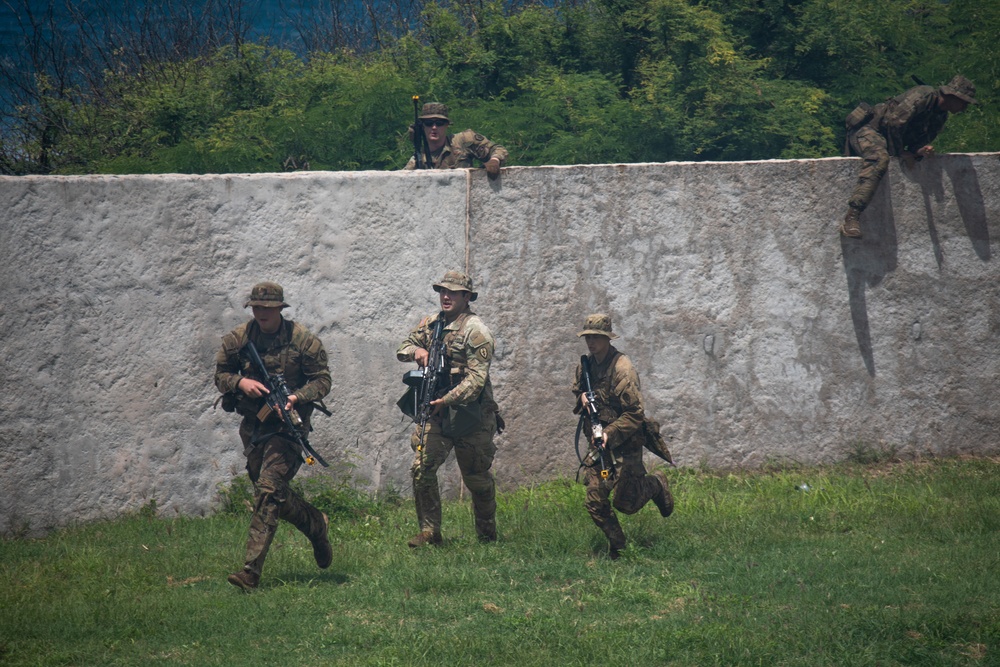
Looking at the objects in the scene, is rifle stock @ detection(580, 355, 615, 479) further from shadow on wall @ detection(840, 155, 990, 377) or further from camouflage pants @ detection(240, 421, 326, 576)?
shadow on wall @ detection(840, 155, 990, 377)

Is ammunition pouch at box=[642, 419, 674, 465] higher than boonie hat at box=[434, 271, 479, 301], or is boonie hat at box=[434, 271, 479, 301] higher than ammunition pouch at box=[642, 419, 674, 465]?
boonie hat at box=[434, 271, 479, 301]

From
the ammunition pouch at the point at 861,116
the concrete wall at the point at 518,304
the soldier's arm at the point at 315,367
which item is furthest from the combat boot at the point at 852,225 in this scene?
the soldier's arm at the point at 315,367

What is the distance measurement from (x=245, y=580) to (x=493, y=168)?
4.10m

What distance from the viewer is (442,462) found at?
8.07m

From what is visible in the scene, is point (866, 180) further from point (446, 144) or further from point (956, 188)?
point (446, 144)

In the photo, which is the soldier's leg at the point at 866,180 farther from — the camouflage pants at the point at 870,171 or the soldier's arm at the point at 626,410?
the soldier's arm at the point at 626,410

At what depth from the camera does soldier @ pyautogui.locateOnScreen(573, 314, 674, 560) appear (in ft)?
25.1

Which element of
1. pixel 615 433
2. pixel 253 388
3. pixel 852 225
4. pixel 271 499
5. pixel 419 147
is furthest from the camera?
pixel 419 147

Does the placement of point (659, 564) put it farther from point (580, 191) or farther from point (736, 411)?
point (580, 191)

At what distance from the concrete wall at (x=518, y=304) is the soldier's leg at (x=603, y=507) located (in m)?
1.81

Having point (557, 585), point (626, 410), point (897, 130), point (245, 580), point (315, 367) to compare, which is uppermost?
point (897, 130)

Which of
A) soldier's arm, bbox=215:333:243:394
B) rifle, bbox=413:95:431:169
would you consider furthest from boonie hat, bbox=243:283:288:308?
rifle, bbox=413:95:431:169

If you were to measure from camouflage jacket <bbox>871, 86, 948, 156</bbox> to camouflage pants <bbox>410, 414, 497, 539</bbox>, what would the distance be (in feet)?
14.8

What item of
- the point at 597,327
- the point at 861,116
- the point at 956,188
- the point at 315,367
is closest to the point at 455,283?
the point at 597,327
